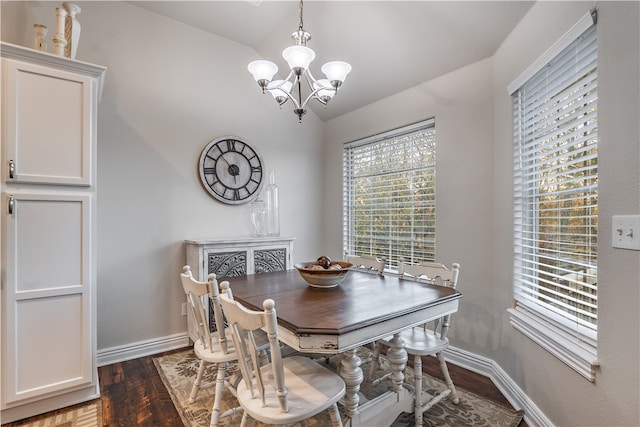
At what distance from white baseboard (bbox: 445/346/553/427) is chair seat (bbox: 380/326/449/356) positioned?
1.83ft

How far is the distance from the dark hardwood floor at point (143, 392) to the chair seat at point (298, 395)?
0.85 m

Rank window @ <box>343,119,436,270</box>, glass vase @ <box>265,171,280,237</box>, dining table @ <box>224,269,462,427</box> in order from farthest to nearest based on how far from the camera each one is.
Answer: glass vase @ <box>265,171,280,237</box> → window @ <box>343,119,436,270</box> → dining table @ <box>224,269,462,427</box>

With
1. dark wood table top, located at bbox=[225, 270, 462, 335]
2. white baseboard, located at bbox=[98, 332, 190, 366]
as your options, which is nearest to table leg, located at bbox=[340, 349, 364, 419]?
dark wood table top, located at bbox=[225, 270, 462, 335]

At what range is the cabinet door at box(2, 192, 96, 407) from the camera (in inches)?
70.5

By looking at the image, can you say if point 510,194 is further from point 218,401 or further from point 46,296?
point 46,296

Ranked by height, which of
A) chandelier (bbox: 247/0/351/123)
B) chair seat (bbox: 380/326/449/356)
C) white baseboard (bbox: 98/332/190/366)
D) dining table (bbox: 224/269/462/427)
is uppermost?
chandelier (bbox: 247/0/351/123)

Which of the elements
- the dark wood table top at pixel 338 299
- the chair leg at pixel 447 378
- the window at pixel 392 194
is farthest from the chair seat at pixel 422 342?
the window at pixel 392 194

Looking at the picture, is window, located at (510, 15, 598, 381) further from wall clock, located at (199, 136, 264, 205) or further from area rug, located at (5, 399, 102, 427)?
area rug, located at (5, 399, 102, 427)

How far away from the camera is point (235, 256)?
9.39 feet

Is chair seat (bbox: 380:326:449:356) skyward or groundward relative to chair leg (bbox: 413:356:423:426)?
skyward

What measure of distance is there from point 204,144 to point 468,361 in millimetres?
3040

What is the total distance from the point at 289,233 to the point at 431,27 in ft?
8.02

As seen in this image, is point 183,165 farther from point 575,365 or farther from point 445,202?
point 575,365

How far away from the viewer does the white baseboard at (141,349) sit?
2.57 meters
